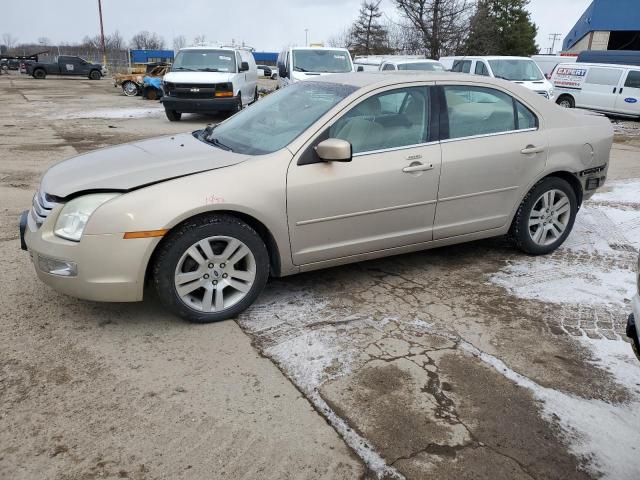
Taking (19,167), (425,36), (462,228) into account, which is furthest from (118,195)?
(425,36)

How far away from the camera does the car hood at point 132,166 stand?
3.41 m

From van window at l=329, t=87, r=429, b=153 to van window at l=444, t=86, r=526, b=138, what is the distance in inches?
9.7

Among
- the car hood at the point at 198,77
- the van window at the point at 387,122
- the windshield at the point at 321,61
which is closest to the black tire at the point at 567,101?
the windshield at the point at 321,61

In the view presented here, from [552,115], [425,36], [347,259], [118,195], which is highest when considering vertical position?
[425,36]

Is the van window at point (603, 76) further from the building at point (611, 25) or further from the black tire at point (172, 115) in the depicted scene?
the building at point (611, 25)

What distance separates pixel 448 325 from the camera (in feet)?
12.1

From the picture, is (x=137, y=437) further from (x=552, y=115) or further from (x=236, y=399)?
(x=552, y=115)

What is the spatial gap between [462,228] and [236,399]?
2.43 meters

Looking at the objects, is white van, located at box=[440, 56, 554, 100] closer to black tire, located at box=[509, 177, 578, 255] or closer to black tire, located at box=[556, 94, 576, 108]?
black tire, located at box=[556, 94, 576, 108]

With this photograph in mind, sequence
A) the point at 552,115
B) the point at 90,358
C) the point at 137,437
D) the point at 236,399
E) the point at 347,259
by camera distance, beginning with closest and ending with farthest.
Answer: the point at 137,437
the point at 236,399
the point at 90,358
the point at 347,259
the point at 552,115

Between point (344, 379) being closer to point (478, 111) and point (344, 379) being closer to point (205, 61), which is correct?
point (478, 111)

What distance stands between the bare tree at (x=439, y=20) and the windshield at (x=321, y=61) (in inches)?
812

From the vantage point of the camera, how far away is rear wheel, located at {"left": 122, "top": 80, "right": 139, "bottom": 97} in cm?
2633

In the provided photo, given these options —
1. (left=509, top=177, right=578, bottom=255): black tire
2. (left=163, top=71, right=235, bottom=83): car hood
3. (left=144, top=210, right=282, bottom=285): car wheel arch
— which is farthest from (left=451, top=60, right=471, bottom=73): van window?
(left=144, top=210, right=282, bottom=285): car wheel arch
